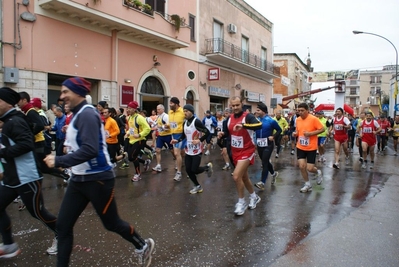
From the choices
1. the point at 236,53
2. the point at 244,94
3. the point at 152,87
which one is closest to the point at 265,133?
the point at 152,87

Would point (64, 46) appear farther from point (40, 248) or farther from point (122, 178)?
point (40, 248)

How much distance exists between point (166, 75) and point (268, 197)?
12445 mm

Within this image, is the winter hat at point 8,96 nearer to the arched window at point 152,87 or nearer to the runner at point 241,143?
the runner at point 241,143

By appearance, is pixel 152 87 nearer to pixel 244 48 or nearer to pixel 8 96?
pixel 244 48

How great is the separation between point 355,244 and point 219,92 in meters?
18.8

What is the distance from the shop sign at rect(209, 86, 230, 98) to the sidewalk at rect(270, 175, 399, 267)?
16.6m

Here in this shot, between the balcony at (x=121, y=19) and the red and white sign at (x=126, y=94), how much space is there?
7.97ft

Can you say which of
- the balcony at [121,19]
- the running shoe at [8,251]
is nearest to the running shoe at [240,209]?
the running shoe at [8,251]

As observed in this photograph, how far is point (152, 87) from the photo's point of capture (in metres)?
17.3

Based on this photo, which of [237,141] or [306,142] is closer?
[237,141]

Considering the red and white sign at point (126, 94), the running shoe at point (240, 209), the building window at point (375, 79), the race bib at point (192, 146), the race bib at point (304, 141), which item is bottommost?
the running shoe at point (240, 209)

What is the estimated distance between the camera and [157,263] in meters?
3.61

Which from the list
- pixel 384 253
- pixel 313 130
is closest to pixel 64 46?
pixel 313 130

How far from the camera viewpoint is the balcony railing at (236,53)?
21.4 m
